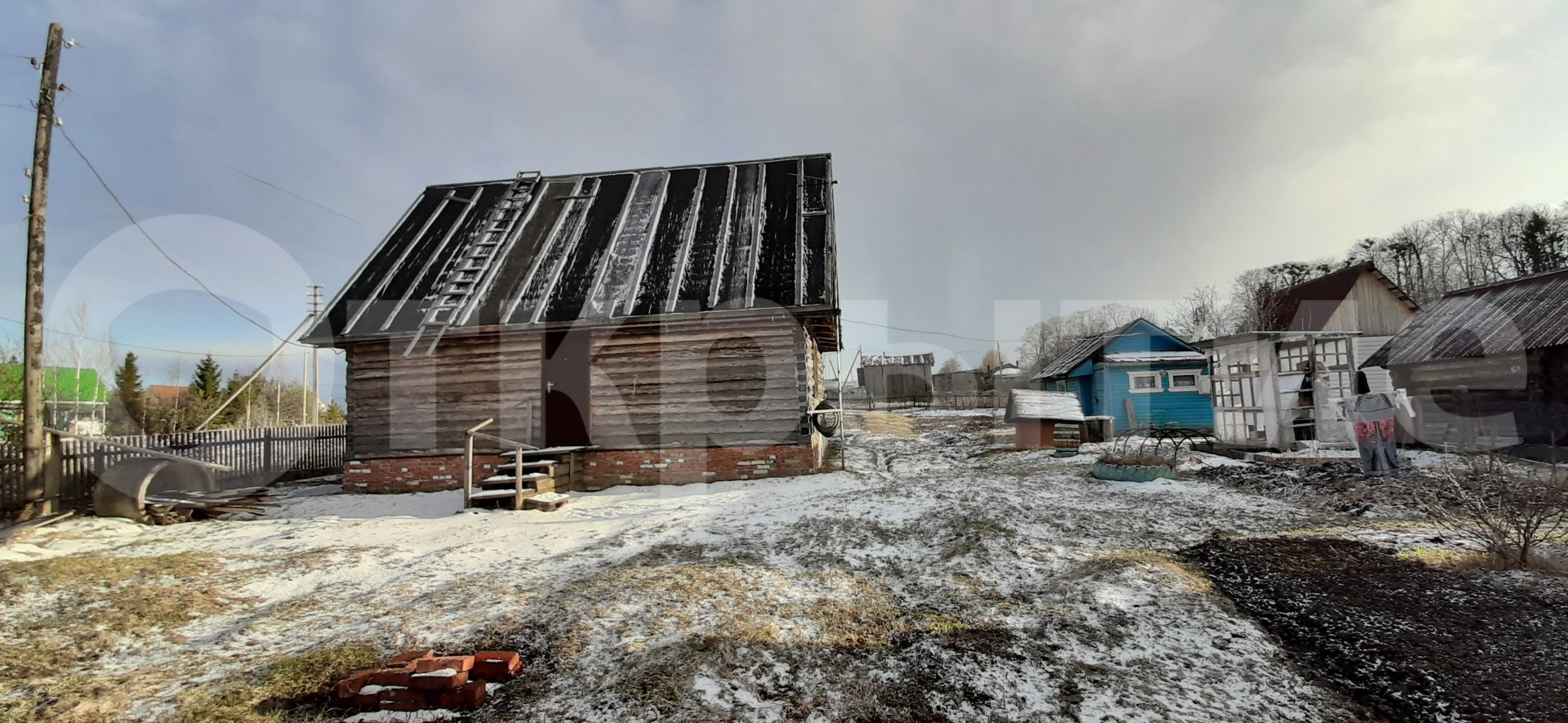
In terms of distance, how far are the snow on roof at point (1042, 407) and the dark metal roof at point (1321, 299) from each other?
1945cm

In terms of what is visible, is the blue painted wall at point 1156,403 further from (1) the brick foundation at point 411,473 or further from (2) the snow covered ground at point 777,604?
(1) the brick foundation at point 411,473

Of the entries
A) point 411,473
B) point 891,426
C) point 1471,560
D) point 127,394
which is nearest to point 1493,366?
point 1471,560

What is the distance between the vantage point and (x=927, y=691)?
363 cm

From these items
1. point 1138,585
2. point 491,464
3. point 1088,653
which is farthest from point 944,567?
point 491,464

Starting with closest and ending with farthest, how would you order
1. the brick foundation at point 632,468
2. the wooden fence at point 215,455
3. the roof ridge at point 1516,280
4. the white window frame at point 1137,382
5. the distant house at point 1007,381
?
1. the wooden fence at point 215,455
2. the brick foundation at point 632,468
3. the roof ridge at point 1516,280
4. the white window frame at point 1137,382
5. the distant house at point 1007,381

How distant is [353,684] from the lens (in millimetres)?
3549

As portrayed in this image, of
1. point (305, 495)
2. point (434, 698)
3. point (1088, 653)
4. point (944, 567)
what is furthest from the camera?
point (305, 495)

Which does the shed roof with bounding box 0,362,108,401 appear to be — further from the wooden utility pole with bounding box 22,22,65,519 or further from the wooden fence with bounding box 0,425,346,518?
the wooden utility pole with bounding box 22,22,65,519

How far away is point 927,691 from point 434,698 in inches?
112

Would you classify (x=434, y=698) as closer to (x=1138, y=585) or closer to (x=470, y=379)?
(x=1138, y=585)

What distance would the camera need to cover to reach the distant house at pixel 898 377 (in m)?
50.3

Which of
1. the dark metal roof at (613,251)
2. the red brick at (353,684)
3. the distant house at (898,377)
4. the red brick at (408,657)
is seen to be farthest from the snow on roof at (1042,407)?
the distant house at (898,377)

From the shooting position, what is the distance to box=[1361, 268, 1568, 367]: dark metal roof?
38.1 ft

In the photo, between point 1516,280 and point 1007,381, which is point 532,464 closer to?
point 1516,280
